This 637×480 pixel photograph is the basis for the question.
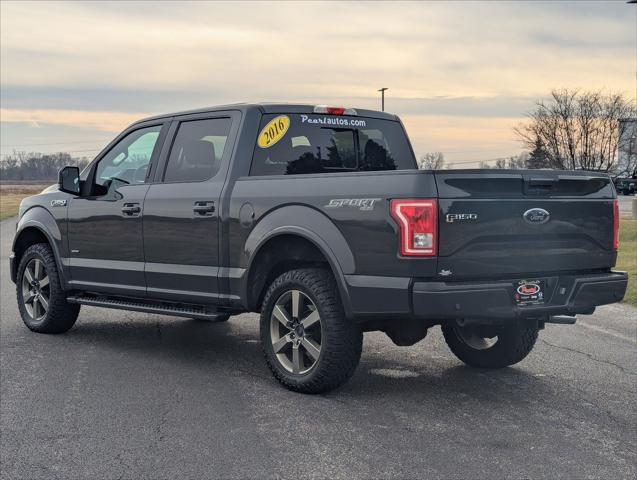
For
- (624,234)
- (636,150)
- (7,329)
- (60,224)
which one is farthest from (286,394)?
(636,150)

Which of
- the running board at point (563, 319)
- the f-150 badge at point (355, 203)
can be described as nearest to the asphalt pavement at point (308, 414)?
the running board at point (563, 319)

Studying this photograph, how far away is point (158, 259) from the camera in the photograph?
6938 mm

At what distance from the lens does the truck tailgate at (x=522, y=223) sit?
16.6ft

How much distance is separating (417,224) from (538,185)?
909 mm

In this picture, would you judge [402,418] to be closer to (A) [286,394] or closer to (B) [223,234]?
(A) [286,394]

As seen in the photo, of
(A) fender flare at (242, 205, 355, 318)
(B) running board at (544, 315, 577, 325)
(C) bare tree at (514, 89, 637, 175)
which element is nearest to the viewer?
(A) fender flare at (242, 205, 355, 318)

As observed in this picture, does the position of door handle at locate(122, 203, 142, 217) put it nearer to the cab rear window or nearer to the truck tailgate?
the cab rear window

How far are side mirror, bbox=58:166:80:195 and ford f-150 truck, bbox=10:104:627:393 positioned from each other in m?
0.01

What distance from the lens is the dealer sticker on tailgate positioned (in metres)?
5.26

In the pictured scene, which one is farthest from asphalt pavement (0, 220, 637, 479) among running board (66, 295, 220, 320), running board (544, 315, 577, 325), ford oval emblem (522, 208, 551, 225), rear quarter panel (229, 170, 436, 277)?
ford oval emblem (522, 208, 551, 225)

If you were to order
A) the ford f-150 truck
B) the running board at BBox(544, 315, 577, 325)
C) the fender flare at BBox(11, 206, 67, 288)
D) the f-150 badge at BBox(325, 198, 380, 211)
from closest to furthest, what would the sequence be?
the ford f-150 truck
the f-150 badge at BBox(325, 198, 380, 211)
the running board at BBox(544, 315, 577, 325)
the fender flare at BBox(11, 206, 67, 288)

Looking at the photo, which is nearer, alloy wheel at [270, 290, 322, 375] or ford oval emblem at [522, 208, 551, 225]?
ford oval emblem at [522, 208, 551, 225]

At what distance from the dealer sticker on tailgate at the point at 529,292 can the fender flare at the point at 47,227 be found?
4.54m

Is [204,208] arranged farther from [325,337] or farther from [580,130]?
[580,130]
